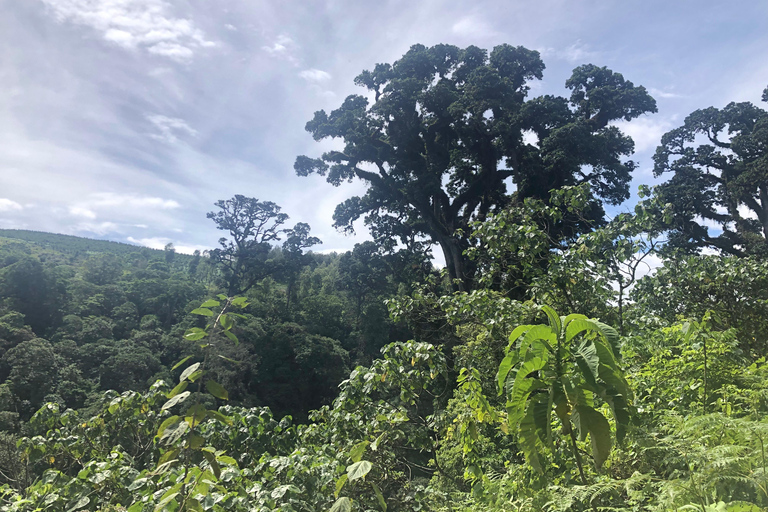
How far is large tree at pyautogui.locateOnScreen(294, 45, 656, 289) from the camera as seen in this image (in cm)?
1296

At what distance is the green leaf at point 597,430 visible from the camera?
1236mm

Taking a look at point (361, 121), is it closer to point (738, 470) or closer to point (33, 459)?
point (33, 459)

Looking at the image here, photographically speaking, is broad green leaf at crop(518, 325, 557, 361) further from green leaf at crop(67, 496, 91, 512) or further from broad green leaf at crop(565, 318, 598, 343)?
green leaf at crop(67, 496, 91, 512)

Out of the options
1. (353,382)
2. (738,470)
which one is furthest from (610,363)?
(353,382)

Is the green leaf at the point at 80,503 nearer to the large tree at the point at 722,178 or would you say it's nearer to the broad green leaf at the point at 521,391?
the broad green leaf at the point at 521,391

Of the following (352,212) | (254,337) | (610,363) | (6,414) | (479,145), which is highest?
(479,145)

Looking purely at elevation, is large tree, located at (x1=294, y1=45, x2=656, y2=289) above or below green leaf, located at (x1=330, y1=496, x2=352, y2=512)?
above

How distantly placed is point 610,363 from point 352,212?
1600cm

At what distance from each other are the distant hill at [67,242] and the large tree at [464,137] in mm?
46263

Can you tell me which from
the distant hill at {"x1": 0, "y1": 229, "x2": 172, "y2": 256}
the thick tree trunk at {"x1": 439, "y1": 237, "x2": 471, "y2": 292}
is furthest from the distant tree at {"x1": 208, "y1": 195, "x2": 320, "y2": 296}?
the distant hill at {"x1": 0, "y1": 229, "x2": 172, "y2": 256}

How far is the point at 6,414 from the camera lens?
468 inches

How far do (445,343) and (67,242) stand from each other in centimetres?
6260

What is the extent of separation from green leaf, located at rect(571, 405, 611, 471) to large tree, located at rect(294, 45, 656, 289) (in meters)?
11.7

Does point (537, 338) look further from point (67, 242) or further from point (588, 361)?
point (67, 242)
